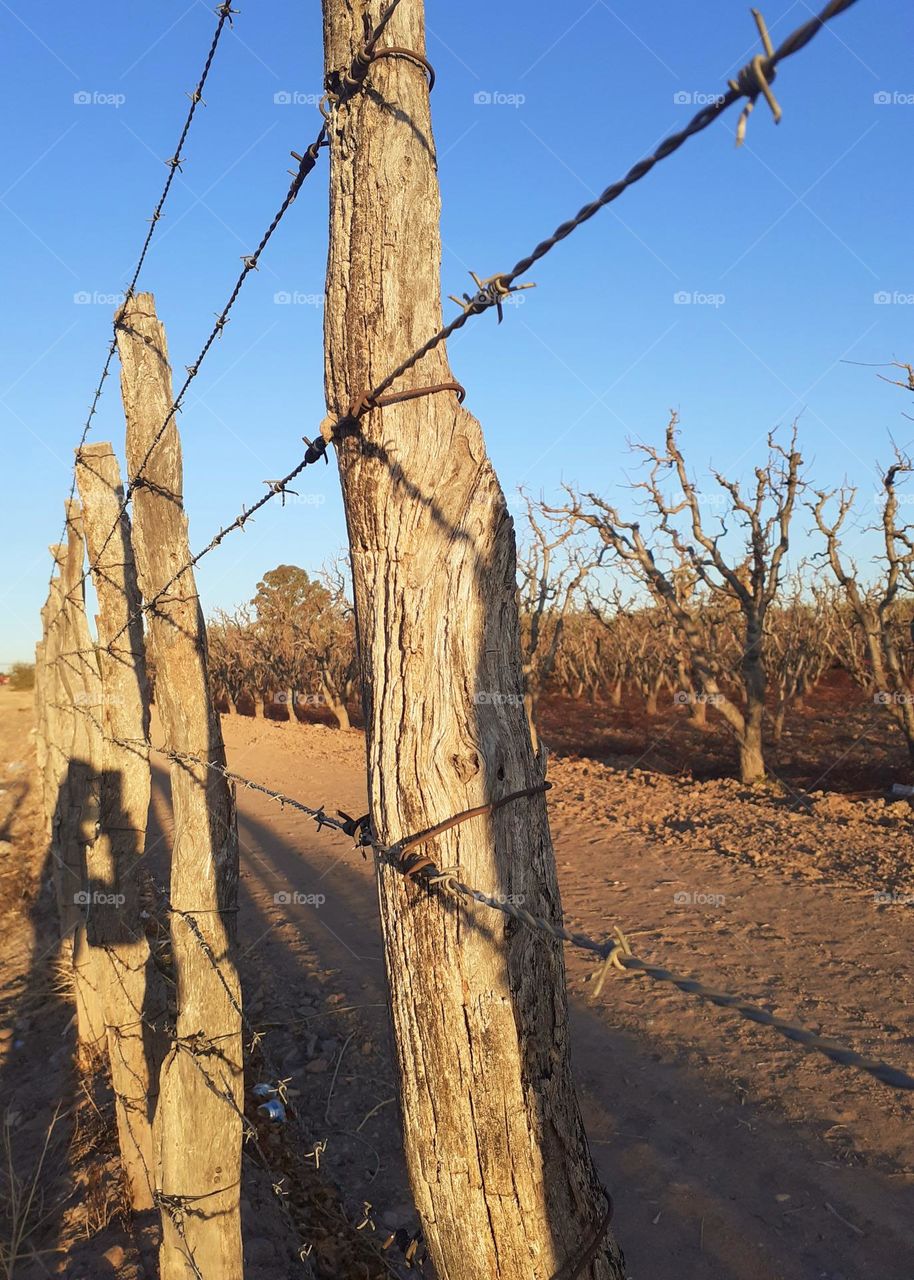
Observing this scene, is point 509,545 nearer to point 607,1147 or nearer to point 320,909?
point 607,1147

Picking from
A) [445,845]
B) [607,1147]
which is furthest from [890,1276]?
[445,845]

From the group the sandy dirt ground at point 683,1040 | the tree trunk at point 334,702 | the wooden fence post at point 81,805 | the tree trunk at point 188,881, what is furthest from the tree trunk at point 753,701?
the tree trunk at point 334,702

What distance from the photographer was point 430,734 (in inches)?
63.8

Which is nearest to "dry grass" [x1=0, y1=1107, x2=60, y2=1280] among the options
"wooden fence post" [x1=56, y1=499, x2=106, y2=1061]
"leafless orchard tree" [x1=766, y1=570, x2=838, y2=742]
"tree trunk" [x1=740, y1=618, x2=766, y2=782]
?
"wooden fence post" [x1=56, y1=499, x2=106, y2=1061]

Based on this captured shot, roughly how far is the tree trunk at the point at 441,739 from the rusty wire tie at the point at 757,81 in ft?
2.84

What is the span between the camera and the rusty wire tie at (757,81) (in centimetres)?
77

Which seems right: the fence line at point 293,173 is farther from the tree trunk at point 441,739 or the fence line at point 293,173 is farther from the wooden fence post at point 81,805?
the wooden fence post at point 81,805

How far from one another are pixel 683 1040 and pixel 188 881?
3.01 metres

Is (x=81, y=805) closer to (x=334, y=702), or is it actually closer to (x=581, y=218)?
(x=581, y=218)

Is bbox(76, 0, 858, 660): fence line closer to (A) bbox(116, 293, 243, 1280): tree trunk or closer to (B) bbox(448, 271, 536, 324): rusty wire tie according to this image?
(B) bbox(448, 271, 536, 324): rusty wire tie

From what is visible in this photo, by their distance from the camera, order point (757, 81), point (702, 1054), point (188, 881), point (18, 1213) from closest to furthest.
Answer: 1. point (757, 81)
2. point (188, 881)
3. point (18, 1213)
4. point (702, 1054)

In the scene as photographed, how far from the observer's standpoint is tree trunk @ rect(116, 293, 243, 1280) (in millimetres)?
2734

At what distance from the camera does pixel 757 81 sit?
83 centimetres

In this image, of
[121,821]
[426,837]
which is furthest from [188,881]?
[426,837]
